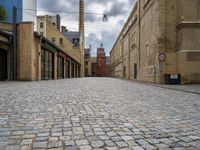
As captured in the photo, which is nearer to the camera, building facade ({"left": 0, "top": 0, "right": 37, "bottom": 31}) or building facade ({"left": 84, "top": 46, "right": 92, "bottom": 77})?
building facade ({"left": 0, "top": 0, "right": 37, "bottom": 31})

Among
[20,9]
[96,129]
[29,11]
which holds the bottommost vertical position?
[96,129]

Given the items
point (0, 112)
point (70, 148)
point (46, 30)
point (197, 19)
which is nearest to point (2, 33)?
point (0, 112)

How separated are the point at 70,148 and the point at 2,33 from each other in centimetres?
1637

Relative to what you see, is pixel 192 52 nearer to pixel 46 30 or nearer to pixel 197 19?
pixel 197 19

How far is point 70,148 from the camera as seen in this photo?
2871 millimetres

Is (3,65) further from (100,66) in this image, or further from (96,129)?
(100,66)

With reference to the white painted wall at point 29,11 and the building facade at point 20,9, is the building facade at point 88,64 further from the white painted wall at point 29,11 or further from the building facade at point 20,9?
the building facade at point 20,9

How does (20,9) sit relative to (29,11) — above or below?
below

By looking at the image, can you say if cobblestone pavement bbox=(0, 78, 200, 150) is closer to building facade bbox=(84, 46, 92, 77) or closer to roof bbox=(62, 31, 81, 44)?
roof bbox=(62, 31, 81, 44)

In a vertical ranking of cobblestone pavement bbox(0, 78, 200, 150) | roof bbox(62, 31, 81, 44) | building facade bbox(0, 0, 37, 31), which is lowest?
cobblestone pavement bbox(0, 78, 200, 150)

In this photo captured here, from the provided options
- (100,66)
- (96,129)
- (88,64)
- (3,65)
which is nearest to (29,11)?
(3,65)

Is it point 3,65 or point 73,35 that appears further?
point 73,35

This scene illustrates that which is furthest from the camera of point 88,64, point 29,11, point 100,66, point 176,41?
point 100,66

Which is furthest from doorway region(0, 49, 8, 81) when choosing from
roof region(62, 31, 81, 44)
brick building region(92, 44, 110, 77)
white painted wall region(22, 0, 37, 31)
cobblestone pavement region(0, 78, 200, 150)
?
brick building region(92, 44, 110, 77)
